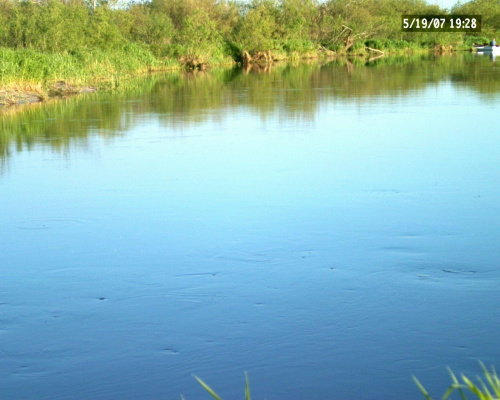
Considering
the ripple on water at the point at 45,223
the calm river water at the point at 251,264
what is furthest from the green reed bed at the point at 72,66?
the ripple on water at the point at 45,223

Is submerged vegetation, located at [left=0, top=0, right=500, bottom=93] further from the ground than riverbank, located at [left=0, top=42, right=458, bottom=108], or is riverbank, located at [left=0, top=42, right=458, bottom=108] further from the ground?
Answer: submerged vegetation, located at [left=0, top=0, right=500, bottom=93]

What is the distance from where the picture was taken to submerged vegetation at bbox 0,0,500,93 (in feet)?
74.8

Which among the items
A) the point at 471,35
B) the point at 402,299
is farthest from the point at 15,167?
the point at 471,35

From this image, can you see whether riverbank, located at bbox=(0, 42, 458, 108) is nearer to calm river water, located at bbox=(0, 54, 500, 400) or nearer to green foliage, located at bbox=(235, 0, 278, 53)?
green foliage, located at bbox=(235, 0, 278, 53)

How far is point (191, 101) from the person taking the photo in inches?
666

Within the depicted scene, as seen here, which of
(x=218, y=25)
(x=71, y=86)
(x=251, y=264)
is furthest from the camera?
(x=218, y=25)

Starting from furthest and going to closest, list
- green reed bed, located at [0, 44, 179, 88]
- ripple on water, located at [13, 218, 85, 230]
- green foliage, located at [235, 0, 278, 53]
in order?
1. green foliage, located at [235, 0, 278, 53]
2. green reed bed, located at [0, 44, 179, 88]
3. ripple on water, located at [13, 218, 85, 230]
